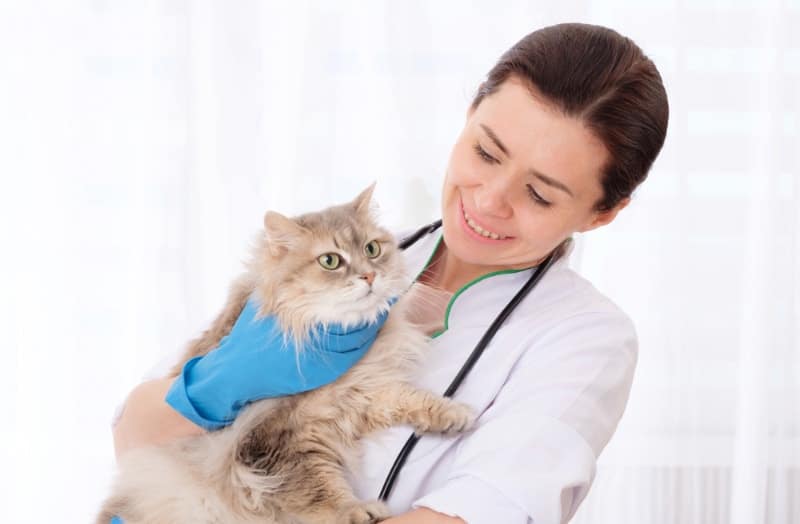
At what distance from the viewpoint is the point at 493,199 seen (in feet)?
5.36

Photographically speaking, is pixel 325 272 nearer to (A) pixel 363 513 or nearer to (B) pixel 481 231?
(B) pixel 481 231

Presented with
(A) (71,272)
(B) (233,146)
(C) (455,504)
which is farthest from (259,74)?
(C) (455,504)

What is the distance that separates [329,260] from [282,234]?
0.39ft

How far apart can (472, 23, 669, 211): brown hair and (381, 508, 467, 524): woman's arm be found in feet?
2.45

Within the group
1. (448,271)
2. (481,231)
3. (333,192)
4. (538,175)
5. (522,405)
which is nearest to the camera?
(522,405)

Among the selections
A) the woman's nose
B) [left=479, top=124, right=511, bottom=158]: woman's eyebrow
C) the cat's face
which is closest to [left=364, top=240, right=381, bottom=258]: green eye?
the cat's face

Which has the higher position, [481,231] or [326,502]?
[481,231]

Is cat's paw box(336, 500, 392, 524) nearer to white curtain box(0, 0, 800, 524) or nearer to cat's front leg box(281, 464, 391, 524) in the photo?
cat's front leg box(281, 464, 391, 524)

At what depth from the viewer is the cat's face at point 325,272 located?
5.36ft

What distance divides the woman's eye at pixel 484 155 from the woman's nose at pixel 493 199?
0.04 meters

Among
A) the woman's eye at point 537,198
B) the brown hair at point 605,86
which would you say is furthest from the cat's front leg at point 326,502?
the brown hair at point 605,86

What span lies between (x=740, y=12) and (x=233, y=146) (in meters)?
2.01

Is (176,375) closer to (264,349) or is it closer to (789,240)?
(264,349)

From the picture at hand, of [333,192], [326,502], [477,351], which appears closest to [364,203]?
[477,351]
